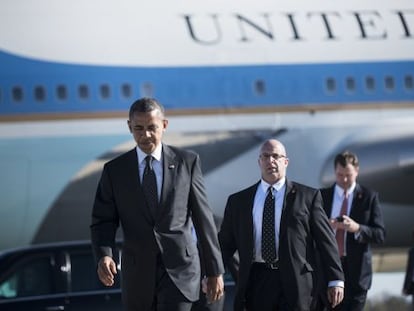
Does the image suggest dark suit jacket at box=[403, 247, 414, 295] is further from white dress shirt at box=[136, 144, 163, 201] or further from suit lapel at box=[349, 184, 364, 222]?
white dress shirt at box=[136, 144, 163, 201]

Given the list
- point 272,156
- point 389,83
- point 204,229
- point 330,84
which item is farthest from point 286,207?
point 389,83

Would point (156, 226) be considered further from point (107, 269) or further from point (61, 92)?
point (61, 92)

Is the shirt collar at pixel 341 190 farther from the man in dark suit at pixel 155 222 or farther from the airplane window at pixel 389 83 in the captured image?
the airplane window at pixel 389 83

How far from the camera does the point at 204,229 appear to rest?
643cm

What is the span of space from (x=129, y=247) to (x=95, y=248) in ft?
0.59

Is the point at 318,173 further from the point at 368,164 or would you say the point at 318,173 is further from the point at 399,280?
the point at 399,280

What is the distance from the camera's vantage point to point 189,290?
20.9ft

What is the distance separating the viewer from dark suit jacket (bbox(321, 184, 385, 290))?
8.98m

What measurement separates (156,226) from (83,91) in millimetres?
7255

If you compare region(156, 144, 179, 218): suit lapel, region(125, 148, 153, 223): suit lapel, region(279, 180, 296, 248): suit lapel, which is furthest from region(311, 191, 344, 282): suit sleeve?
region(125, 148, 153, 223): suit lapel

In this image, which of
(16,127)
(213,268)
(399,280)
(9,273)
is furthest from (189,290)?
(399,280)

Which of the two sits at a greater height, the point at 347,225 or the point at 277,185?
the point at 277,185

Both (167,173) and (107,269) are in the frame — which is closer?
(107,269)

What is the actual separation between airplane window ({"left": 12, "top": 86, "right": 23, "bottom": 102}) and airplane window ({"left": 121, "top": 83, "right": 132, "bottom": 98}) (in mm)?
1121
